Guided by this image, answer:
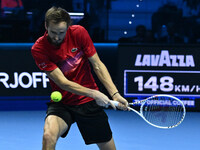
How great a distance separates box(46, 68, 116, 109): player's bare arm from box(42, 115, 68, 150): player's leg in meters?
0.27

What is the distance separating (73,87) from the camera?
3008 millimetres

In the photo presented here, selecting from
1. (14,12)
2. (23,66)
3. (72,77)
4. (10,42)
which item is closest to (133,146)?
(72,77)

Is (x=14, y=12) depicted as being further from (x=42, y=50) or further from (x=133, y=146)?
(x=42, y=50)

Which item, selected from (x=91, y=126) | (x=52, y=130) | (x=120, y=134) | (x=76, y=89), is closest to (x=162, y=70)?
(x=120, y=134)

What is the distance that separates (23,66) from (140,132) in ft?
7.90

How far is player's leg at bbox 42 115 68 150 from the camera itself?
2828 mm

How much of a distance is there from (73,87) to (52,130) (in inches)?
15.3

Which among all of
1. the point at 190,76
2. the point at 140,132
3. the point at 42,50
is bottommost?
the point at 140,132

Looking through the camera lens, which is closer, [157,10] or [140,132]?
[140,132]

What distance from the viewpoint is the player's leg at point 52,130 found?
283cm

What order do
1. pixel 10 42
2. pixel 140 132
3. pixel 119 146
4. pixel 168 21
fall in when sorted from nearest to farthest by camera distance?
pixel 119 146 → pixel 140 132 → pixel 10 42 → pixel 168 21

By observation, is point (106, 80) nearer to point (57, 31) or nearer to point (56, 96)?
point (56, 96)

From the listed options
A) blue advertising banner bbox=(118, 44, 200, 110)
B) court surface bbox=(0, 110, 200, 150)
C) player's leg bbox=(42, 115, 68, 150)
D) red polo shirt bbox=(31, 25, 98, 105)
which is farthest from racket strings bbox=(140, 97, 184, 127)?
blue advertising banner bbox=(118, 44, 200, 110)

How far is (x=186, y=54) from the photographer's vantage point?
6.32 metres
